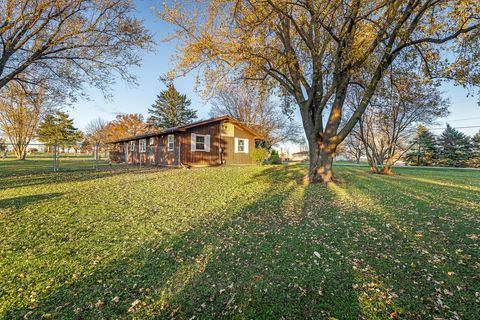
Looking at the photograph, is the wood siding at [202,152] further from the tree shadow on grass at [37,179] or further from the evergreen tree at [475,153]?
the evergreen tree at [475,153]

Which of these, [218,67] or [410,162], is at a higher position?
[218,67]

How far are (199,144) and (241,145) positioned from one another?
15.1 ft

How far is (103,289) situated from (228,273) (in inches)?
58.8

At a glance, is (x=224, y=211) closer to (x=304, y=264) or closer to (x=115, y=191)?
(x=304, y=264)

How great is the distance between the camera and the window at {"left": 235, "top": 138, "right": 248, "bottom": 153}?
66.9ft

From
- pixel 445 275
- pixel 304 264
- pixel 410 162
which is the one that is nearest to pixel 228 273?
pixel 304 264

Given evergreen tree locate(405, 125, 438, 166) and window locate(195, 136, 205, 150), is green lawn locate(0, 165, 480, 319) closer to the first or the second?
window locate(195, 136, 205, 150)

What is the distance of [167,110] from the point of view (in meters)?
40.6

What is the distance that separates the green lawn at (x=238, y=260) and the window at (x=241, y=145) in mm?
14382

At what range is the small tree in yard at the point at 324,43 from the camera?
6.80m

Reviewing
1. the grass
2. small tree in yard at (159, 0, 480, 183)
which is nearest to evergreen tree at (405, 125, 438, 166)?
small tree in yard at (159, 0, 480, 183)

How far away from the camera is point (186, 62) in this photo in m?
8.98

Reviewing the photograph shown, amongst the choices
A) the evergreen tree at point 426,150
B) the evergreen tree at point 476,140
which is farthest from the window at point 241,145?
the evergreen tree at point 476,140

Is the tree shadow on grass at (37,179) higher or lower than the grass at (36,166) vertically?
lower
